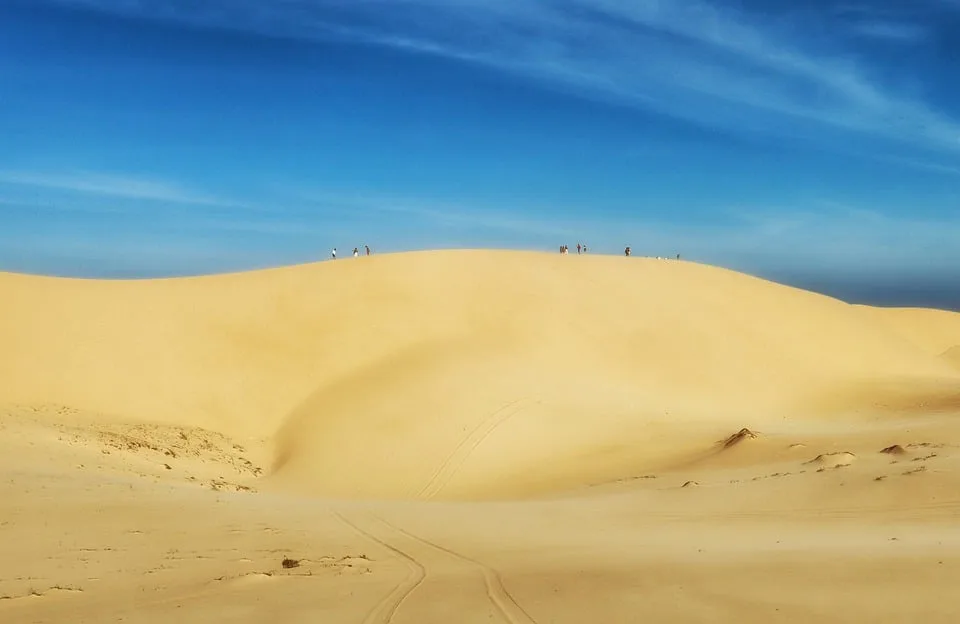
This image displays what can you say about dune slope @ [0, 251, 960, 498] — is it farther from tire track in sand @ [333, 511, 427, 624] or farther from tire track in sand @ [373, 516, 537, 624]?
tire track in sand @ [373, 516, 537, 624]

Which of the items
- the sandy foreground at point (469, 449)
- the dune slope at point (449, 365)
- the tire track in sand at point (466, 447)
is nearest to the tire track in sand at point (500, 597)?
the sandy foreground at point (469, 449)

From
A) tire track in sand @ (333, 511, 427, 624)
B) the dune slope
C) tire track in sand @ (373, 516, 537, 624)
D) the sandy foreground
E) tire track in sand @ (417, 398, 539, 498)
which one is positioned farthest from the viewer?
the dune slope

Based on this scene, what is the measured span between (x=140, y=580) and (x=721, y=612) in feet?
17.4

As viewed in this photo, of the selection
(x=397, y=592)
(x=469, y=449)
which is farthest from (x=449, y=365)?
(x=397, y=592)

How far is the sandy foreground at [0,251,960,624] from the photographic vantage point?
662 centimetres

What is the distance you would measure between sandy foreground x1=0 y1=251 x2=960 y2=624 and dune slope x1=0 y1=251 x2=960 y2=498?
10 centimetres

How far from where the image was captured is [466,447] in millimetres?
17547

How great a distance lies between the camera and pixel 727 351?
2555cm

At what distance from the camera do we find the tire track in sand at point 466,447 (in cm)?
1595

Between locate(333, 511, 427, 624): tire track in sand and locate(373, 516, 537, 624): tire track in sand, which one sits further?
locate(333, 511, 427, 624): tire track in sand

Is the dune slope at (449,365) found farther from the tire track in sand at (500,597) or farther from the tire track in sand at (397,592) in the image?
the tire track in sand at (500,597)

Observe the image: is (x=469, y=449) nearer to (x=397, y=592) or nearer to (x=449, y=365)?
(x=449, y=365)

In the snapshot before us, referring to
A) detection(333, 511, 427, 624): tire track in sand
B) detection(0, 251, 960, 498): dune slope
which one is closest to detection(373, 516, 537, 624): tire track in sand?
detection(333, 511, 427, 624): tire track in sand

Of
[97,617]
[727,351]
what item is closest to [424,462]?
[97,617]
